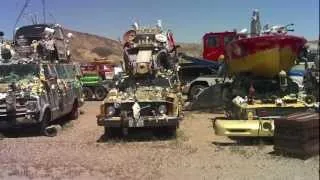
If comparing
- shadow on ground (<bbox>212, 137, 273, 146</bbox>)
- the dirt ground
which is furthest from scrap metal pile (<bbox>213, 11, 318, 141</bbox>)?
the dirt ground

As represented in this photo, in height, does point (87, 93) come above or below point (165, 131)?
above

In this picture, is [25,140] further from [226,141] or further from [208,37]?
[208,37]

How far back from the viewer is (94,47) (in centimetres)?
8456

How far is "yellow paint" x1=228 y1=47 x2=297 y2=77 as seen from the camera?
45.0 feet

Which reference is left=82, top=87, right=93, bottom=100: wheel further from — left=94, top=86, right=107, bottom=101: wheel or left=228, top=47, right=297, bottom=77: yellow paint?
left=228, top=47, right=297, bottom=77: yellow paint

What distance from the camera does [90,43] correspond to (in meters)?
87.2

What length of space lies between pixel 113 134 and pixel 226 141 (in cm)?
285

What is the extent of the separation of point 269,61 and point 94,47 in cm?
7177

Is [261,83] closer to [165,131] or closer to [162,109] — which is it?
[165,131]

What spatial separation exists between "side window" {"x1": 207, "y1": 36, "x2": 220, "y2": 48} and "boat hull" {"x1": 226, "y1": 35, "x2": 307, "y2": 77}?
10.5 m

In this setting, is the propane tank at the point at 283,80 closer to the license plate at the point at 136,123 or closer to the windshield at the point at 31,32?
the license plate at the point at 136,123

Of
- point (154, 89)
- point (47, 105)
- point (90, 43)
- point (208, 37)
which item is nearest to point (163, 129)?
point (154, 89)

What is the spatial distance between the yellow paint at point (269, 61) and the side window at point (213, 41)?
10.8 metres

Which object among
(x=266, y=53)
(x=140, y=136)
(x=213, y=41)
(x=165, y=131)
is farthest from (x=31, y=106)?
(x=213, y=41)
